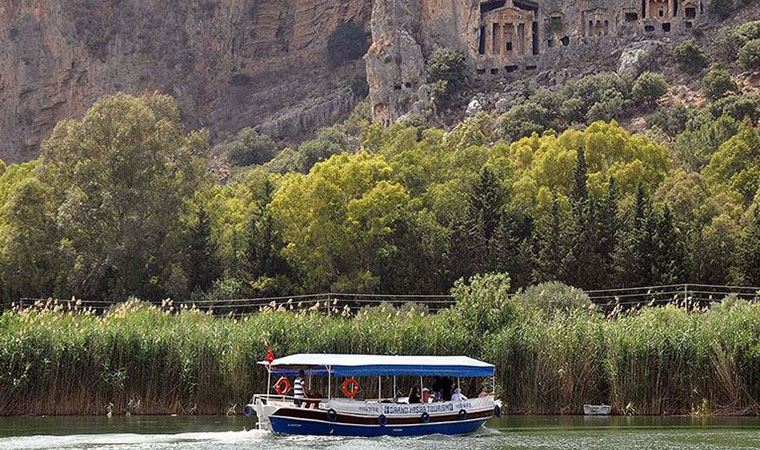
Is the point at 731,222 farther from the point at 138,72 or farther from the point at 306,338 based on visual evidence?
the point at 138,72

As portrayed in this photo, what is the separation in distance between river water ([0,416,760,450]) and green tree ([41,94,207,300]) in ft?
100

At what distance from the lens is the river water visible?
149 ft

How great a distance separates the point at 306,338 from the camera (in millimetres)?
58344

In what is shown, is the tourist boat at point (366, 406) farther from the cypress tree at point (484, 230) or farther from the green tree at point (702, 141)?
the green tree at point (702, 141)

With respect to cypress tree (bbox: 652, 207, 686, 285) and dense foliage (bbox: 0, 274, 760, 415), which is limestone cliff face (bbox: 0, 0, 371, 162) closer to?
cypress tree (bbox: 652, 207, 686, 285)

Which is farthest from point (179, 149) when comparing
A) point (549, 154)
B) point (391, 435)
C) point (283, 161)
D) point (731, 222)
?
point (283, 161)

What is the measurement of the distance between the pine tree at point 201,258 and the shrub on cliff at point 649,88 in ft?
172

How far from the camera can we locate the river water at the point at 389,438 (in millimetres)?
45469

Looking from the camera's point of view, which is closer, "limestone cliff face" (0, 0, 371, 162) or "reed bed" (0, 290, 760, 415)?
"reed bed" (0, 290, 760, 415)

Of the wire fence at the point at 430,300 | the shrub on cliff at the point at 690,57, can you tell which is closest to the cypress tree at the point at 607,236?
the wire fence at the point at 430,300

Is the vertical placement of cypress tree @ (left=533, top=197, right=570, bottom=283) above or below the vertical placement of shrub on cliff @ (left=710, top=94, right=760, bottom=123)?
below

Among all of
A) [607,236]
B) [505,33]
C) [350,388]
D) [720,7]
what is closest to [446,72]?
[505,33]

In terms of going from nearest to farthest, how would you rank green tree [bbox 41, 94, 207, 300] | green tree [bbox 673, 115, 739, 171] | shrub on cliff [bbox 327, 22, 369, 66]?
green tree [bbox 41, 94, 207, 300]
green tree [bbox 673, 115, 739, 171]
shrub on cliff [bbox 327, 22, 369, 66]

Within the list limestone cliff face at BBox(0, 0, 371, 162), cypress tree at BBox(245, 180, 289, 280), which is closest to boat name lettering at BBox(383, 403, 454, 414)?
cypress tree at BBox(245, 180, 289, 280)
